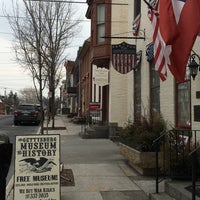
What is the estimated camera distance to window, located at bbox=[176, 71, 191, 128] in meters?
10.1

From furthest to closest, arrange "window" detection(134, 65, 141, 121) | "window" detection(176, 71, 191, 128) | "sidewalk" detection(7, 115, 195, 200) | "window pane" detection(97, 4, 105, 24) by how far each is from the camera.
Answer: "window pane" detection(97, 4, 105, 24), "window" detection(134, 65, 141, 121), "window" detection(176, 71, 191, 128), "sidewalk" detection(7, 115, 195, 200)

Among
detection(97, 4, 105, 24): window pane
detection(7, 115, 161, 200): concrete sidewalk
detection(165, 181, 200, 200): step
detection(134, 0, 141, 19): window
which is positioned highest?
detection(97, 4, 105, 24): window pane

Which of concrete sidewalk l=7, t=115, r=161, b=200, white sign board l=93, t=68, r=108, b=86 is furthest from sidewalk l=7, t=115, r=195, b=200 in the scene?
white sign board l=93, t=68, r=108, b=86

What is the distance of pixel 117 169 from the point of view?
11.0 m

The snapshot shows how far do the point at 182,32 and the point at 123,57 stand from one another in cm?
863

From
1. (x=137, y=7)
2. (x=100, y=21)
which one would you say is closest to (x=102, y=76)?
(x=100, y=21)

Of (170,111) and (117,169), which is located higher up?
(170,111)

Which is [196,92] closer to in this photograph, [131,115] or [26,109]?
[131,115]

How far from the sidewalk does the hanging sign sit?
9.47ft

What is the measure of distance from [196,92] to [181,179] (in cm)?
217

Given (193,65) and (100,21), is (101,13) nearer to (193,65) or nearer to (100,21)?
(100,21)

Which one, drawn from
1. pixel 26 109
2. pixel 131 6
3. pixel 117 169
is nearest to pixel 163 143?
pixel 117 169

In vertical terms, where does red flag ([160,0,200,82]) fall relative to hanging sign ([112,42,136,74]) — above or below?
below

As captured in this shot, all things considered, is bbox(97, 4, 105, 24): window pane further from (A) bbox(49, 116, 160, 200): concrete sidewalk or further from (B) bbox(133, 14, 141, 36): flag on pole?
(A) bbox(49, 116, 160, 200): concrete sidewalk
